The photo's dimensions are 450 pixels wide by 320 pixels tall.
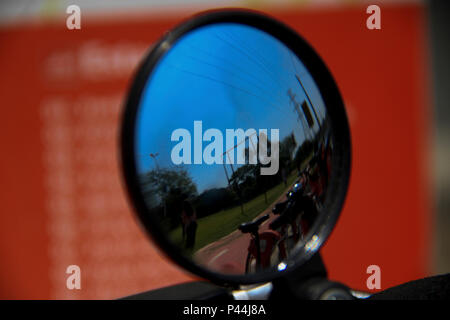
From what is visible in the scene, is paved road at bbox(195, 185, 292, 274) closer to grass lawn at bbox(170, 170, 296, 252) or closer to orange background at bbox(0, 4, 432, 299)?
grass lawn at bbox(170, 170, 296, 252)

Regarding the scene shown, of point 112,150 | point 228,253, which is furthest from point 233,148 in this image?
point 112,150

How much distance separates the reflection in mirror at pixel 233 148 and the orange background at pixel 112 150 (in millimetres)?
1447

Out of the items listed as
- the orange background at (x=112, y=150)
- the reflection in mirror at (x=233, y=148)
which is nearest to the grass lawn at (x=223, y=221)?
the reflection in mirror at (x=233, y=148)

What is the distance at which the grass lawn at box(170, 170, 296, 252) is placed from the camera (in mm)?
409

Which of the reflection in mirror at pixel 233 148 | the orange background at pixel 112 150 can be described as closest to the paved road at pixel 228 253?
the reflection in mirror at pixel 233 148

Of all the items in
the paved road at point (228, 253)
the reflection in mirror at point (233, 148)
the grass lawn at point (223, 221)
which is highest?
the reflection in mirror at point (233, 148)

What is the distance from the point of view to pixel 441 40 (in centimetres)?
206

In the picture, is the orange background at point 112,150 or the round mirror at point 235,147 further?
the orange background at point 112,150

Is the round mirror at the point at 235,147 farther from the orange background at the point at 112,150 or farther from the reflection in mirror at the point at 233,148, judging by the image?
the orange background at the point at 112,150

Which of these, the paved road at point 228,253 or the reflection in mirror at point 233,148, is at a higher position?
the reflection in mirror at point 233,148

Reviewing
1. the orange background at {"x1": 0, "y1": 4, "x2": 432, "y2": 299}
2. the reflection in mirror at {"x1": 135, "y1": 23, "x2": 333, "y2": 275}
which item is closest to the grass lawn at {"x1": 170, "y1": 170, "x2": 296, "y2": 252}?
the reflection in mirror at {"x1": 135, "y1": 23, "x2": 333, "y2": 275}

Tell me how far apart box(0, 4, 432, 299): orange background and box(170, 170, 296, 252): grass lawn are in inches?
58.7

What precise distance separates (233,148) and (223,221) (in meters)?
0.08

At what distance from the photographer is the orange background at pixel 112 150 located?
1805 mm
